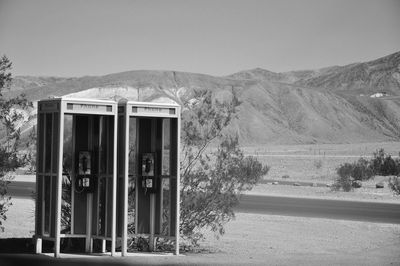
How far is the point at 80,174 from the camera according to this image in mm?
12641

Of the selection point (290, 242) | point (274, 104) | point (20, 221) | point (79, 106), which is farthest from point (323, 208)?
point (274, 104)

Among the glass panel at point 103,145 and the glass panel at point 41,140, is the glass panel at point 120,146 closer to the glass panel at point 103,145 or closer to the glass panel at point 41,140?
the glass panel at point 103,145

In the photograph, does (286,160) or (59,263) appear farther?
(286,160)

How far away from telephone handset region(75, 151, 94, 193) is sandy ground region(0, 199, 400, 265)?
1.54 m

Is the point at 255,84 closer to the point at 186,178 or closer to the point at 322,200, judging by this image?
the point at 322,200

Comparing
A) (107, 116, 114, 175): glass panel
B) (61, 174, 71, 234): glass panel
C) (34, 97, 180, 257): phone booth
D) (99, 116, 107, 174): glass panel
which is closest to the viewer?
(34, 97, 180, 257): phone booth

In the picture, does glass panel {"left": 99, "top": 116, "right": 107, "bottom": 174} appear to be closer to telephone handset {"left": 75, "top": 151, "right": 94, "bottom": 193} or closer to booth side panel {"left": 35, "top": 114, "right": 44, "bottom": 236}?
telephone handset {"left": 75, "top": 151, "right": 94, "bottom": 193}

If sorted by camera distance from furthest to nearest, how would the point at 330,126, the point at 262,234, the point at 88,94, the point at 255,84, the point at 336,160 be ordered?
the point at 255,84
the point at 330,126
the point at 88,94
the point at 336,160
the point at 262,234

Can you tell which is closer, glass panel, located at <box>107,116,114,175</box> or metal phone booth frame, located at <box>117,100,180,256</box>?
glass panel, located at <box>107,116,114,175</box>

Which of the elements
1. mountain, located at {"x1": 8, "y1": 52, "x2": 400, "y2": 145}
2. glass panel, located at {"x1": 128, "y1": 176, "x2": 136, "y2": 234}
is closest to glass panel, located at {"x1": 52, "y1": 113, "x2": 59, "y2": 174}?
glass panel, located at {"x1": 128, "y1": 176, "x2": 136, "y2": 234}

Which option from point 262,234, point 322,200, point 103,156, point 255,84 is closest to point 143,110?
point 103,156

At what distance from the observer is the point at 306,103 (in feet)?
411

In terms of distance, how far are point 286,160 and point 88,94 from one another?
49.9 meters

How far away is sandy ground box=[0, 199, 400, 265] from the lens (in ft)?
41.4
